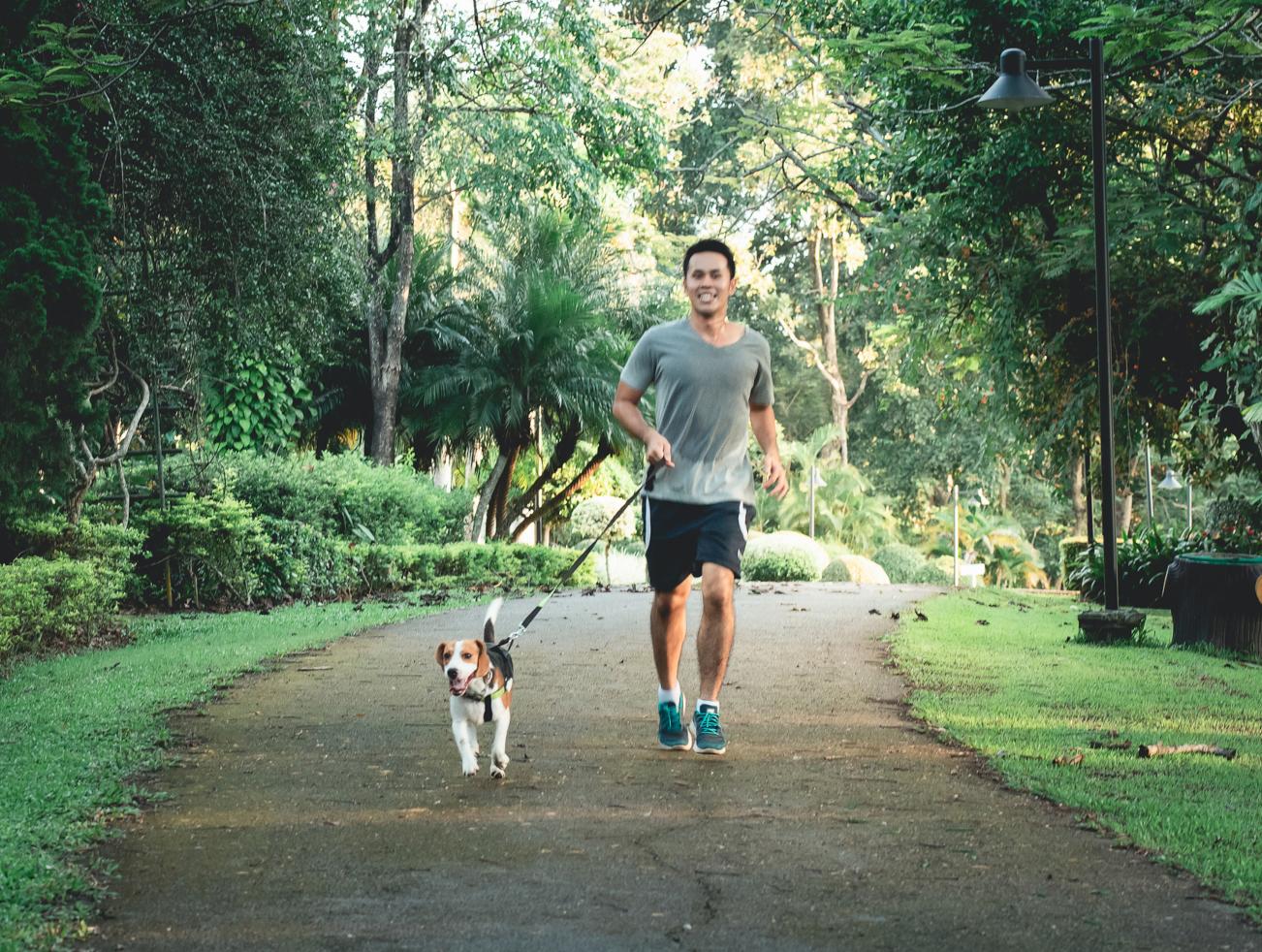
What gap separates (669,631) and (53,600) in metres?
6.20

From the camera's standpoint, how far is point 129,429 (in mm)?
13016

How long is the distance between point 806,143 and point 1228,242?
1554cm

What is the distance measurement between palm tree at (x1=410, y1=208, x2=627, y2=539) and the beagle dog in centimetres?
1968

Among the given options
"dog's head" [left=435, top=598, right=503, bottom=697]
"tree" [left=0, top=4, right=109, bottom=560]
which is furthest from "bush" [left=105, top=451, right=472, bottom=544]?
"dog's head" [left=435, top=598, right=503, bottom=697]

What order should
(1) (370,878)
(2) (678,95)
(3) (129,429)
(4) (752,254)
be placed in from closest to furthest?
(1) (370,878), (3) (129,429), (2) (678,95), (4) (752,254)

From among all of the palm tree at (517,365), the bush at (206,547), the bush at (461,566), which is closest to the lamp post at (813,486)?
the palm tree at (517,365)

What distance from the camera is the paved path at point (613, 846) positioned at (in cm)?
392

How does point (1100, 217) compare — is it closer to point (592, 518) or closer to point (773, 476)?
point (773, 476)

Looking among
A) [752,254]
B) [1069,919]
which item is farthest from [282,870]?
[752,254]

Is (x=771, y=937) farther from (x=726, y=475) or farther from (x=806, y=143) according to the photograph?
(x=806, y=143)

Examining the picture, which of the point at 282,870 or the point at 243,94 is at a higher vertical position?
the point at 243,94

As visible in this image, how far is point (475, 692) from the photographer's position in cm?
571

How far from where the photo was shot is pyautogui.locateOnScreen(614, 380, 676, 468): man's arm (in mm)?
6012

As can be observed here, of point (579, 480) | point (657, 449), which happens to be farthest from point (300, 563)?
point (579, 480)
